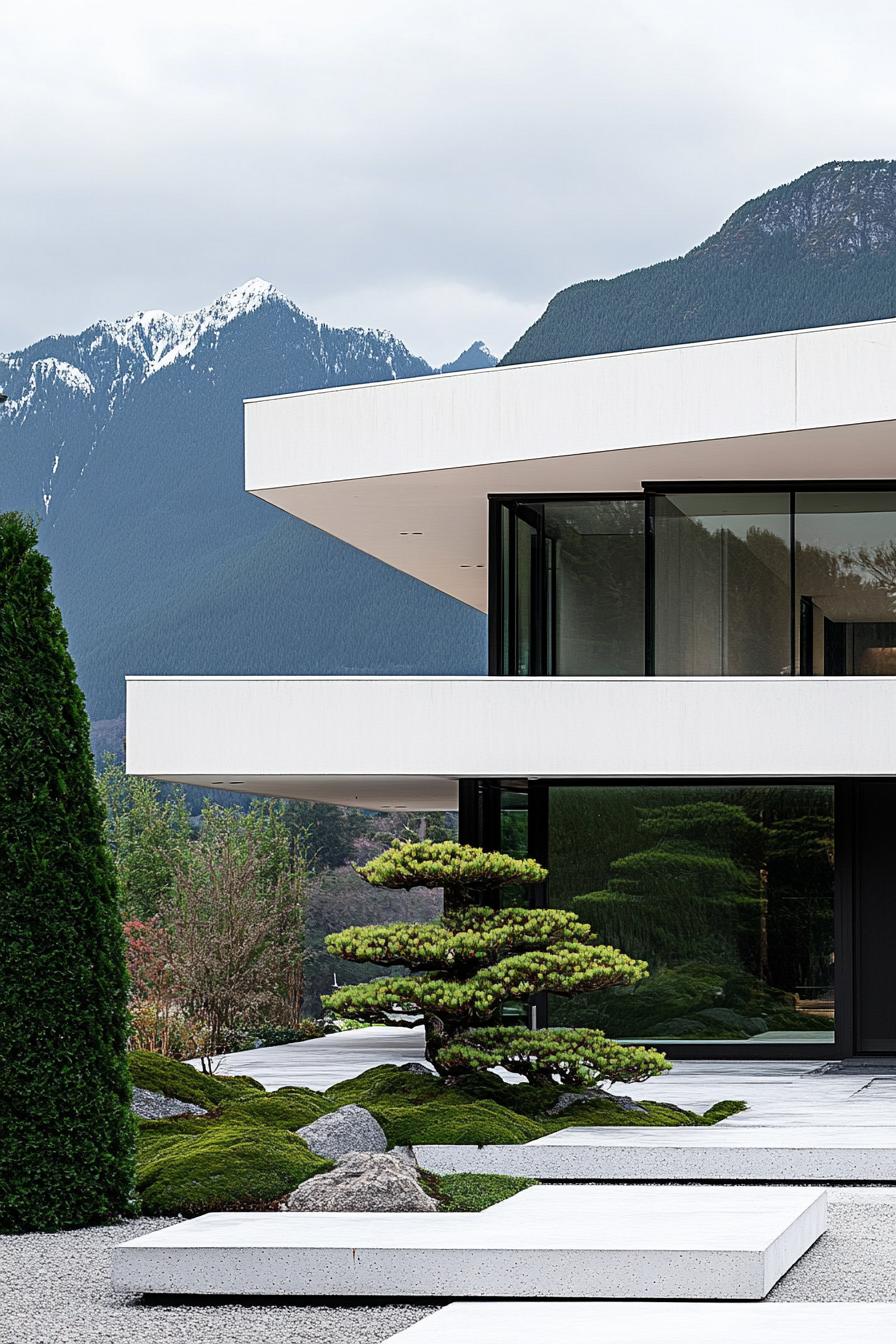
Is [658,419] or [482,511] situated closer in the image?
[658,419]

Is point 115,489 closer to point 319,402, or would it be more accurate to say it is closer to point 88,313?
point 88,313

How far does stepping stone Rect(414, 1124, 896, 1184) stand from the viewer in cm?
1045

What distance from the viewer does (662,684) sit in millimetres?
15742

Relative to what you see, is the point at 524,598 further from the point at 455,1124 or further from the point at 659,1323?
the point at 659,1323

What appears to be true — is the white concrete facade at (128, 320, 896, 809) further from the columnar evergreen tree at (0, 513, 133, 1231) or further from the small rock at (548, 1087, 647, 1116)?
the columnar evergreen tree at (0, 513, 133, 1231)

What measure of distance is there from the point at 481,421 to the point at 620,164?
8093 cm

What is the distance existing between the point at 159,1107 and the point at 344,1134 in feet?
5.25

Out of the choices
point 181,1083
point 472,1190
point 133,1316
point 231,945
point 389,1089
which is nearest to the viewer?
point 133,1316

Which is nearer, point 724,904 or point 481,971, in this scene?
point 481,971

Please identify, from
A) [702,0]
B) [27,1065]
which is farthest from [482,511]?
[702,0]

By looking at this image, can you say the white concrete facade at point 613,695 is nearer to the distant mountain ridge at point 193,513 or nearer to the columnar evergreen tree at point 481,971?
the columnar evergreen tree at point 481,971

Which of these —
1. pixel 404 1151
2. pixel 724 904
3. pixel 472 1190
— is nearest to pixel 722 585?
pixel 724 904

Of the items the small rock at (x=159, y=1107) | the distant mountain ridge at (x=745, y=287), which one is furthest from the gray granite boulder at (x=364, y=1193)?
the distant mountain ridge at (x=745, y=287)

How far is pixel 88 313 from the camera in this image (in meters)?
115
